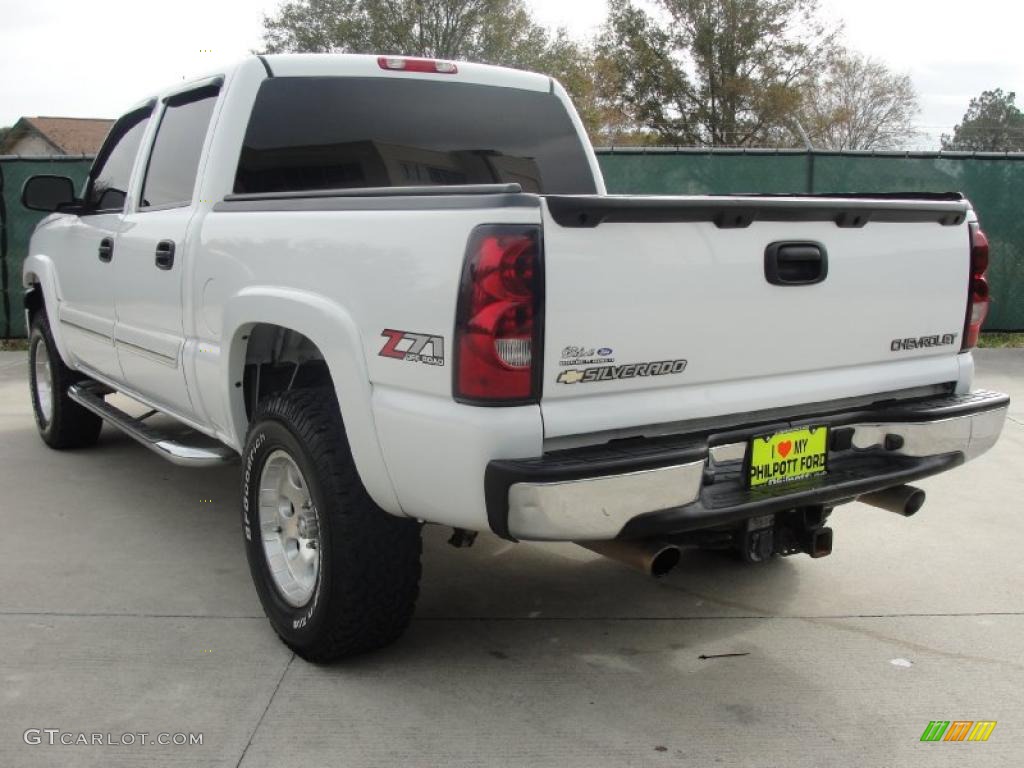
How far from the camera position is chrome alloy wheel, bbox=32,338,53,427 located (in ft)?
20.6

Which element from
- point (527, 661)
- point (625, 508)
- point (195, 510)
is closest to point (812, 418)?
point (625, 508)

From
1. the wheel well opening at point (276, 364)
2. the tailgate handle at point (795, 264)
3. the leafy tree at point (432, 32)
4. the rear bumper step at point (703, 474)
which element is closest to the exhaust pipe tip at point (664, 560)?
the rear bumper step at point (703, 474)

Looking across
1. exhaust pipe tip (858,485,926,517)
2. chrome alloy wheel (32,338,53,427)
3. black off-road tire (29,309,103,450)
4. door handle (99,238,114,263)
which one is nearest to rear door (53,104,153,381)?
door handle (99,238,114,263)

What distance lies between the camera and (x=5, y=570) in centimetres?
420

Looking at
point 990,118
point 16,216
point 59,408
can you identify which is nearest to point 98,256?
point 59,408

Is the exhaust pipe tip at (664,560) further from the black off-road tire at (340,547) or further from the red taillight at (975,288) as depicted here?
the red taillight at (975,288)

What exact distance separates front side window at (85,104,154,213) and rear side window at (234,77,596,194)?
1150mm

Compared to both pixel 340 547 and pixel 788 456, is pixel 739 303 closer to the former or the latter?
pixel 788 456

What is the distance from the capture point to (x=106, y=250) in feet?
15.5

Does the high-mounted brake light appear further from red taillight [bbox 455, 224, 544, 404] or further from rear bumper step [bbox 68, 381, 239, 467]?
red taillight [bbox 455, 224, 544, 404]

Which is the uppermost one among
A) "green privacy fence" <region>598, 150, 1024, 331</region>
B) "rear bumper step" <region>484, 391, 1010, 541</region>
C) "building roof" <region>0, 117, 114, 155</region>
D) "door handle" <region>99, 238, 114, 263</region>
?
"building roof" <region>0, 117, 114, 155</region>

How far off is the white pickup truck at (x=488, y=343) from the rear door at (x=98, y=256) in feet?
1.52

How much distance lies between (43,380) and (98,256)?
76.1 inches

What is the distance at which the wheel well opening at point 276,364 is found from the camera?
3598mm
